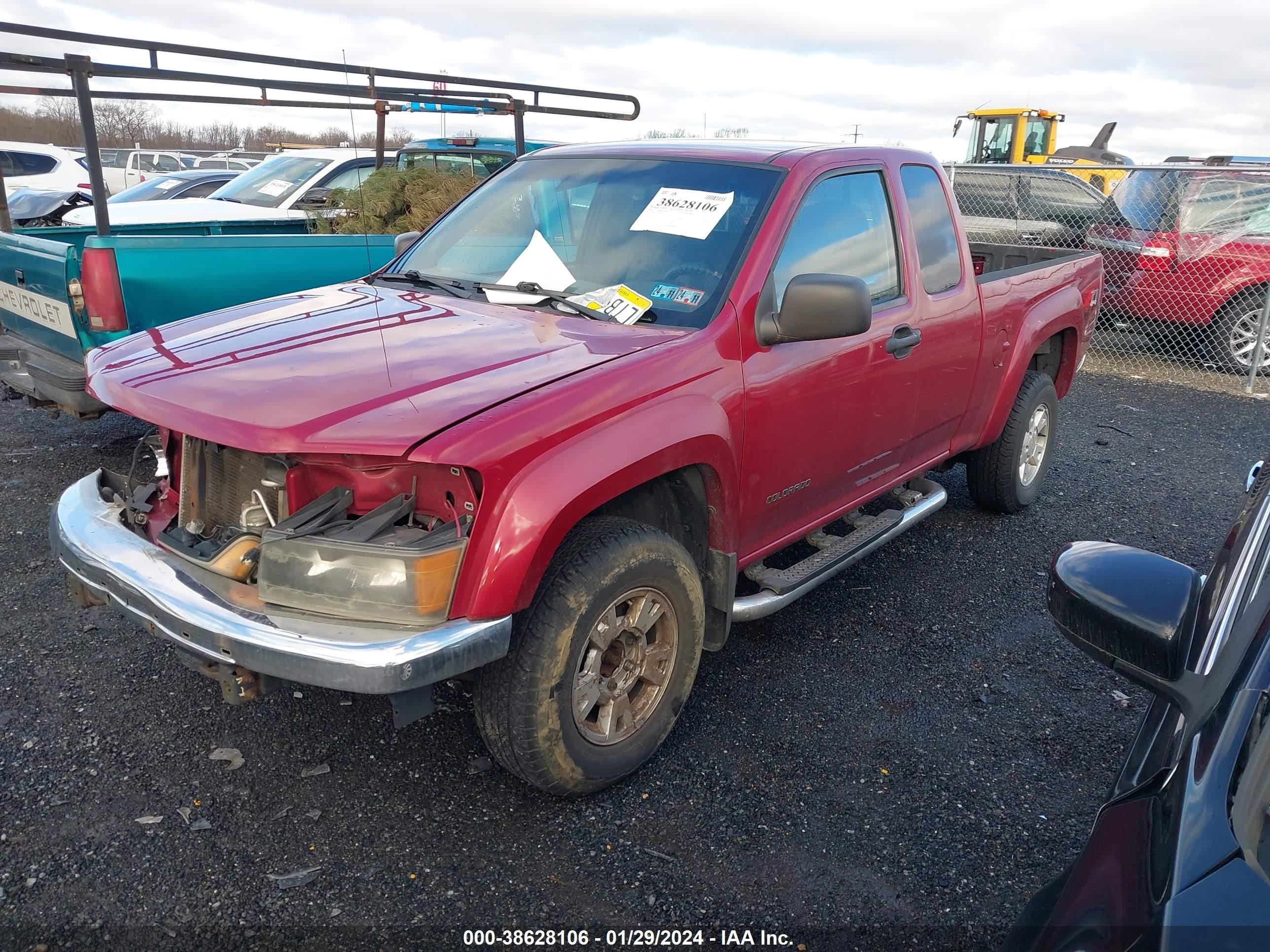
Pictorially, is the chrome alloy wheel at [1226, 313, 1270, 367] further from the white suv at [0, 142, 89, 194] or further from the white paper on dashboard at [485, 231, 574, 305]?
the white suv at [0, 142, 89, 194]

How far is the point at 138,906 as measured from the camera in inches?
94.6

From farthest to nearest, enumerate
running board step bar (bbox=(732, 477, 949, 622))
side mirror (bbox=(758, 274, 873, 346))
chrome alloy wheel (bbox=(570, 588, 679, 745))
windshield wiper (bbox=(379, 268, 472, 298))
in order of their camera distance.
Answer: windshield wiper (bbox=(379, 268, 472, 298)) → running board step bar (bbox=(732, 477, 949, 622)) → side mirror (bbox=(758, 274, 873, 346)) → chrome alloy wheel (bbox=(570, 588, 679, 745))

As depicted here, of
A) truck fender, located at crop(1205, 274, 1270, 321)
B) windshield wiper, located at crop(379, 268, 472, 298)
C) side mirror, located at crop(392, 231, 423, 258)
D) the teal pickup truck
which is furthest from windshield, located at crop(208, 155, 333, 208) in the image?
truck fender, located at crop(1205, 274, 1270, 321)

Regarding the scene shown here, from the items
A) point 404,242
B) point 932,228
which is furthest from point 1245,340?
point 404,242

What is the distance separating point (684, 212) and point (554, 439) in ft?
4.31

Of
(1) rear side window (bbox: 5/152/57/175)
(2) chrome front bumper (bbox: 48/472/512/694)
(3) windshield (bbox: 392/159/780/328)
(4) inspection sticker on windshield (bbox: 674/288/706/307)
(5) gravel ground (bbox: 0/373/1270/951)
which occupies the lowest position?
(5) gravel ground (bbox: 0/373/1270/951)

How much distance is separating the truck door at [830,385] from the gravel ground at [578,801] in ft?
2.30

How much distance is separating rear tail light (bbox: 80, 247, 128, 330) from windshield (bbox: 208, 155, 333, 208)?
15.2ft

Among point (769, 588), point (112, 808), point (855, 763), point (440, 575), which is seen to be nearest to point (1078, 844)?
point (855, 763)

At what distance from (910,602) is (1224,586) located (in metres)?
2.58

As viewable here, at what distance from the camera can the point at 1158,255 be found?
361 inches

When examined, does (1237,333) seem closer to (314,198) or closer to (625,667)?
(625,667)

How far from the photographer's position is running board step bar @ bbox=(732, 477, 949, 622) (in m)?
3.31

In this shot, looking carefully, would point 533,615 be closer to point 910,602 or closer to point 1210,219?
point 910,602
